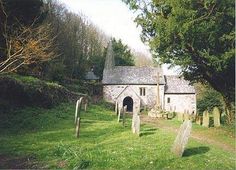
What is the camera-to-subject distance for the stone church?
180ft

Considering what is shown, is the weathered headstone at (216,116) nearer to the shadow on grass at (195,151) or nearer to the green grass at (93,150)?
the green grass at (93,150)

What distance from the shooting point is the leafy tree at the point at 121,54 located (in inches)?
2512

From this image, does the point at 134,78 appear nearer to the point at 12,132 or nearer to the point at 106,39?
the point at 106,39

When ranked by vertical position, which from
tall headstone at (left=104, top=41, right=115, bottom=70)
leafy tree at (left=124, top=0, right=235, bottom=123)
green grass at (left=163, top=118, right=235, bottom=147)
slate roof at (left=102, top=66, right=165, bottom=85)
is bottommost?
green grass at (left=163, top=118, right=235, bottom=147)

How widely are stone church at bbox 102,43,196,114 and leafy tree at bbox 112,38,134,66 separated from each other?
22.0ft

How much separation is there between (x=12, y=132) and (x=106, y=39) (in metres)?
60.2

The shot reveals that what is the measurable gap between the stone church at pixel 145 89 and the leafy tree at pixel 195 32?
34918 millimetres

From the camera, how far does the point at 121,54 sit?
64.8 meters

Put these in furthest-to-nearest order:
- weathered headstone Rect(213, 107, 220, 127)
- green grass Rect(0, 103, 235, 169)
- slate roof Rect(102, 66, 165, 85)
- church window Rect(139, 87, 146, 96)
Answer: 1. slate roof Rect(102, 66, 165, 85)
2. church window Rect(139, 87, 146, 96)
3. weathered headstone Rect(213, 107, 220, 127)
4. green grass Rect(0, 103, 235, 169)

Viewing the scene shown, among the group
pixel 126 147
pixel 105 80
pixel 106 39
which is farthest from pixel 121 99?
pixel 126 147

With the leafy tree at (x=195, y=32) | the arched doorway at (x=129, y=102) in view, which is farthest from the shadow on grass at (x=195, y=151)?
the arched doorway at (x=129, y=102)

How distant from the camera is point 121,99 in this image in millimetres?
53375

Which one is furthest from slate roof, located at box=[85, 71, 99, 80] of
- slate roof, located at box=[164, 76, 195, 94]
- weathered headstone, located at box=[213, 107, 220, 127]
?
weathered headstone, located at box=[213, 107, 220, 127]

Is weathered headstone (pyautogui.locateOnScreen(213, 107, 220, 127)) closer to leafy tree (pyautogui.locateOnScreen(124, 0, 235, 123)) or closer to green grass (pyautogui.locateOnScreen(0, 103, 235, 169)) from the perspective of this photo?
leafy tree (pyautogui.locateOnScreen(124, 0, 235, 123))
